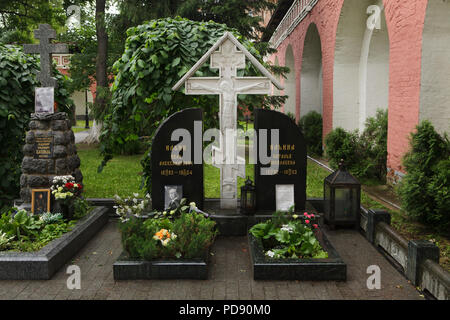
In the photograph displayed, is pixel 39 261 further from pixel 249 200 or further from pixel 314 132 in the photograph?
pixel 314 132

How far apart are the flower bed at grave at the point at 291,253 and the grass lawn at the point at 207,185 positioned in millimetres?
1427

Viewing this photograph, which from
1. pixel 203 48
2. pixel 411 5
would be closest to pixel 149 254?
pixel 203 48

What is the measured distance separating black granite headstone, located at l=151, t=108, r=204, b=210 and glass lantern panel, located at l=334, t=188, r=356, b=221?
7.16 ft

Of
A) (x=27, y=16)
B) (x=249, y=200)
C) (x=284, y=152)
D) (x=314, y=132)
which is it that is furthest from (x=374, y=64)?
(x=27, y=16)

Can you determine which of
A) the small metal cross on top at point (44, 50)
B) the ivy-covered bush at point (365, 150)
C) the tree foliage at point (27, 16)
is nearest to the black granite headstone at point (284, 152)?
the small metal cross on top at point (44, 50)

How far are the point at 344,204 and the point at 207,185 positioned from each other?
15.6 ft

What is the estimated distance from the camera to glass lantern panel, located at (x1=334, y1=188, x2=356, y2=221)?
625cm

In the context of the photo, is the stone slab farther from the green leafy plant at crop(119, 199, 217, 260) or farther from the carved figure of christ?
the carved figure of christ

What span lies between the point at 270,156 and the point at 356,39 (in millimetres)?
7674

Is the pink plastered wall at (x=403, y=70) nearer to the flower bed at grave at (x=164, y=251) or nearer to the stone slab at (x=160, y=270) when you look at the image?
the flower bed at grave at (x=164, y=251)

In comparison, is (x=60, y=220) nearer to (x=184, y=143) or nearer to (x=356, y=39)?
(x=184, y=143)

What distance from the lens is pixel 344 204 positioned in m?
6.33

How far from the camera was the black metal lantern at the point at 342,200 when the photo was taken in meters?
6.23

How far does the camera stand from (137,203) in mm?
6734
